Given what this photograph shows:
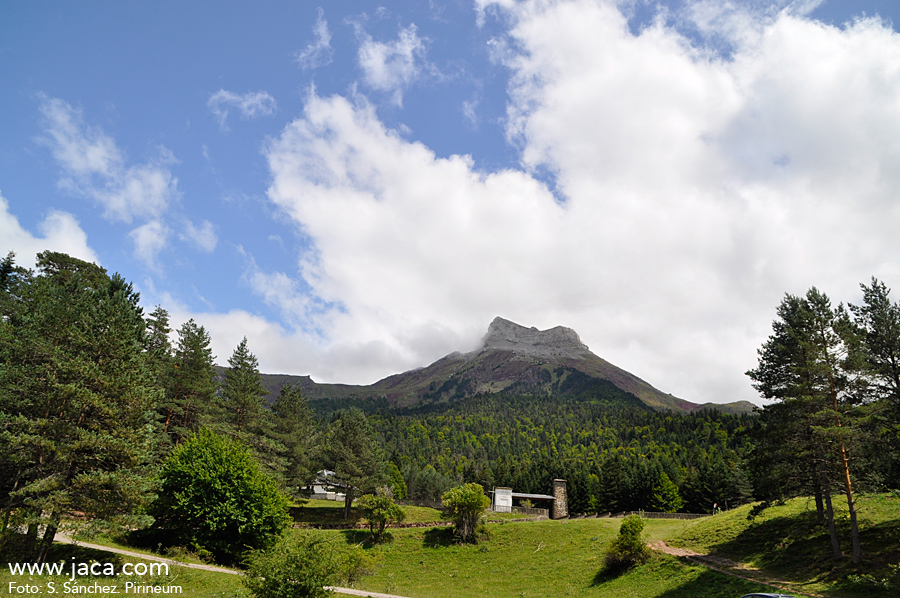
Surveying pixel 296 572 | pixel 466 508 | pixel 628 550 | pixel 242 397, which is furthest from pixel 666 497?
pixel 296 572

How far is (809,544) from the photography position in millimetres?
30422

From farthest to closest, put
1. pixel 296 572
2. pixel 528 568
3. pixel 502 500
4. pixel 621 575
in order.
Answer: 1. pixel 502 500
2. pixel 528 568
3. pixel 621 575
4. pixel 296 572

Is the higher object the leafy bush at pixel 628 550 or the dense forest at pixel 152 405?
the dense forest at pixel 152 405

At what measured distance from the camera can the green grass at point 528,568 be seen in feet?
99.3

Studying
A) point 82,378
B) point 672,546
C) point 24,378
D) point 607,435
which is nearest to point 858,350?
point 672,546

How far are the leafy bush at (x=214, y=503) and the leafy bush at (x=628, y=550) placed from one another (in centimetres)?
2613

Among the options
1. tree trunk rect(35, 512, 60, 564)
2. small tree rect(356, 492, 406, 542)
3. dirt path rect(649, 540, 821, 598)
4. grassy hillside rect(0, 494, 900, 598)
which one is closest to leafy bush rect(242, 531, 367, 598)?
grassy hillside rect(0, 494, 900, 598)

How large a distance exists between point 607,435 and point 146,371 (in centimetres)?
16724

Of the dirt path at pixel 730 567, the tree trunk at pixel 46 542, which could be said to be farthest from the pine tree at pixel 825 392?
the tree trunk at pixel 46 542

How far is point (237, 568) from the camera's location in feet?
103

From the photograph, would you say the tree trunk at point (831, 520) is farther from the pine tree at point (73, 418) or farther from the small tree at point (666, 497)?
the small tree at point (666, 497)

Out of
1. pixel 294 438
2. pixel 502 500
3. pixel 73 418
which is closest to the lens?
pixel 73 418

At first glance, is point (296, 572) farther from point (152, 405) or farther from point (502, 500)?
point (502, 500)

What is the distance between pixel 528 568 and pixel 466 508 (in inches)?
386
